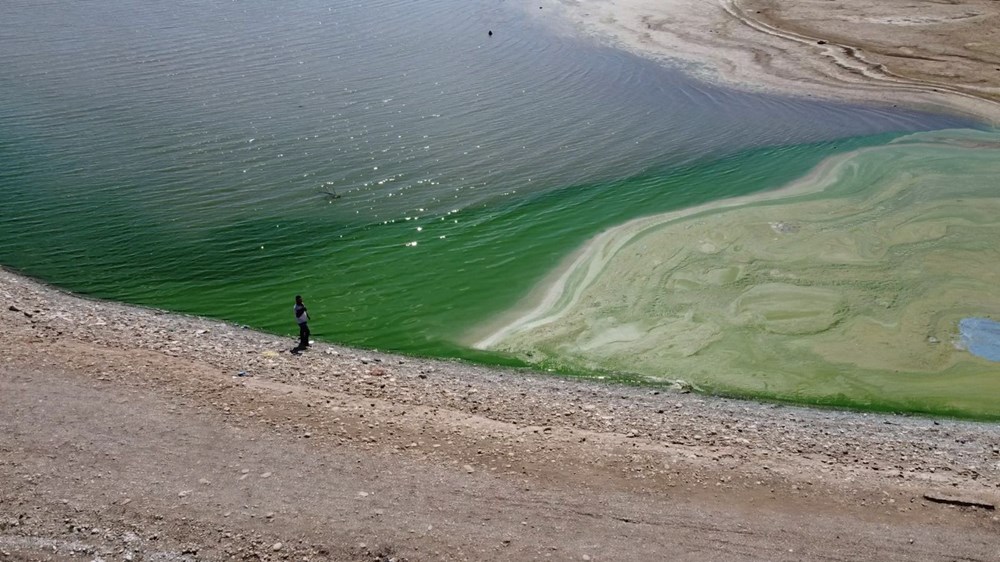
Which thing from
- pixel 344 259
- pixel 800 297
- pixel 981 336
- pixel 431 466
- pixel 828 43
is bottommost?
pixel 431 466

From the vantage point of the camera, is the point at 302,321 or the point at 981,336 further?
the point at 981,336

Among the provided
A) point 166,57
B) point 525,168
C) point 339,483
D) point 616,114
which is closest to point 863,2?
point 616,114

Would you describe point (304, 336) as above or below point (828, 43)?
below

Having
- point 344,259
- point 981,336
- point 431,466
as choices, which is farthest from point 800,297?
point 344,259

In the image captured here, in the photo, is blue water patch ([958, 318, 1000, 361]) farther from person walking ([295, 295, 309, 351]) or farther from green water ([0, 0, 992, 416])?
person walking ([295, 295, 309, 351])

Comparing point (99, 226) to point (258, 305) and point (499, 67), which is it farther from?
point (499, 67)

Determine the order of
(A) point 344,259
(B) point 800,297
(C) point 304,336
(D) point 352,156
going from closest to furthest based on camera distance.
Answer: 1. (C) point 304,336
2. (B) point 800,297
3. (A) point 344,259
4. (D) point 352,156

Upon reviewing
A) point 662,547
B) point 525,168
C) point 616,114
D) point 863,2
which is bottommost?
point 662,547

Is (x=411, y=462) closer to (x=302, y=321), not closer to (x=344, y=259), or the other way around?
(x=302, y=321)
